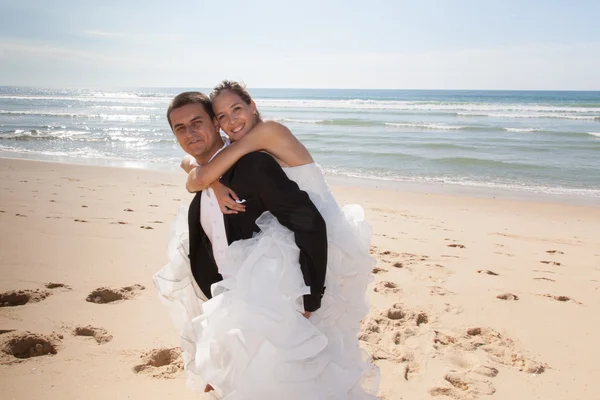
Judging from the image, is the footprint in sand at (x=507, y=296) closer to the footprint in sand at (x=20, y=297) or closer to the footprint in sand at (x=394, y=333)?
the footprint in sand at (x=394, y=333)

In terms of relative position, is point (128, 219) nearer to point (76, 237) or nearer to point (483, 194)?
point (76, 237)

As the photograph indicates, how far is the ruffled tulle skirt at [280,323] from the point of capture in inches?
78.9

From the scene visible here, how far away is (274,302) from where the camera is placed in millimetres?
2031

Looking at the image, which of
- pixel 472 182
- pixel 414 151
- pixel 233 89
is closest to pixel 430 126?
pixel 414 151

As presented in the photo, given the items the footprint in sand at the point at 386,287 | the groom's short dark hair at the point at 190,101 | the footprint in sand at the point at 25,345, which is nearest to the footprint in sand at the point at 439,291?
the footprint in sand at the point at 386,287

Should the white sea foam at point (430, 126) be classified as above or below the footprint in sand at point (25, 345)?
above

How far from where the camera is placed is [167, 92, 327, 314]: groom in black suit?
2.10 m

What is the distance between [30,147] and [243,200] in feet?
60.7

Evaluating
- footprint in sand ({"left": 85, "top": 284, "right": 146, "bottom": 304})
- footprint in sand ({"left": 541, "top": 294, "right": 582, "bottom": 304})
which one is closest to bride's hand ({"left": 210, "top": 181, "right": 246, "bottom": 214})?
footprint in sand ({"left": 85, "top": 284, "right": 146, "bottom": 304})

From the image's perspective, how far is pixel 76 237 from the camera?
A: 18.6 feet

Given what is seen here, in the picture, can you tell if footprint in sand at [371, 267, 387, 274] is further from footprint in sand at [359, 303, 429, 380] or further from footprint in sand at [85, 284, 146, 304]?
footprint in sand at [85, 284, 146, 304]

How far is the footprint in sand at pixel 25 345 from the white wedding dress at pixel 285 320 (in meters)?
1.62

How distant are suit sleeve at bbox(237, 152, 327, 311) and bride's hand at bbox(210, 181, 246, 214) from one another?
0.47 feet

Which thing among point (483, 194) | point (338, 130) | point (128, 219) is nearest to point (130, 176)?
point (128, 219)
